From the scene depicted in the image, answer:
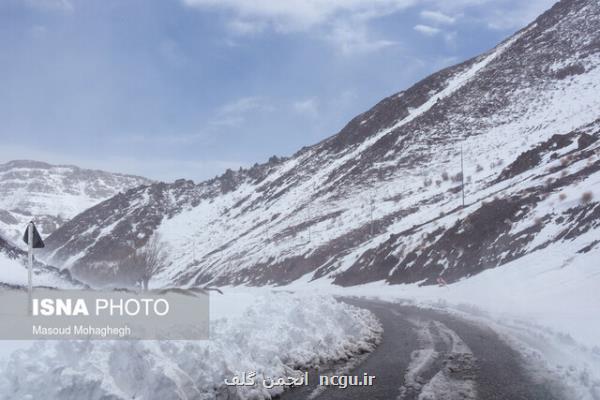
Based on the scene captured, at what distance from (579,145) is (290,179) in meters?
85.5

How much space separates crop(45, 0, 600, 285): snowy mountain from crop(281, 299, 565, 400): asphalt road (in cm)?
1851

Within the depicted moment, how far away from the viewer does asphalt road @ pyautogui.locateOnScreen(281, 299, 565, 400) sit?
8672mm

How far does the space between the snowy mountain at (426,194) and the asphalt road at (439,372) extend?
18.5 m

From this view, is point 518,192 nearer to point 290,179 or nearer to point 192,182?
point 290,179

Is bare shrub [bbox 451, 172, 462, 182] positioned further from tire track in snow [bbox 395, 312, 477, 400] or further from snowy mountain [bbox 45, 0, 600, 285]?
tire track in snow [bbox 395, 312, 477, 400]

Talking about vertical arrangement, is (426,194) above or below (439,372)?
above

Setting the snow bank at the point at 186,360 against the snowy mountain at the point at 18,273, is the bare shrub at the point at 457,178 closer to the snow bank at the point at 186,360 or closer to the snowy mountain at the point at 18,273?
the snowy mountain at the point at 18,273

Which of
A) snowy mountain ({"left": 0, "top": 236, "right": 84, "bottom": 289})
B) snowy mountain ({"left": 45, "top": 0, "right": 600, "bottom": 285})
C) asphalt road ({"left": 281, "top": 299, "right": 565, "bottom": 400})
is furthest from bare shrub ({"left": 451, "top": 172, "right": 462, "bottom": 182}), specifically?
asphalt road ({"left": 281, "top": 299, "right": 565, "bottom": 400})

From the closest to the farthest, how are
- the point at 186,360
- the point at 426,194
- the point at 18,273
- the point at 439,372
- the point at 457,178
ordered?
1. the point at 186,360
2. the point at 439,372
3. the point at 18,273
4. the point at 426,194
5. the point at 457,178

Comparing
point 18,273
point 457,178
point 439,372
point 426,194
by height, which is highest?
point 457,178

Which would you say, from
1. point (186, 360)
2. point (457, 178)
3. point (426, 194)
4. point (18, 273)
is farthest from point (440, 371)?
point (457, 178)

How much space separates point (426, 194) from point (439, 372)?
247ft

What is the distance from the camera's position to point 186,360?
8.46m

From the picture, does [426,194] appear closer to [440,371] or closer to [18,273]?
[18,273]
